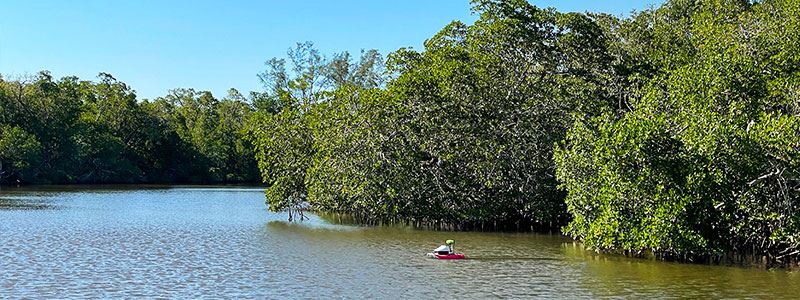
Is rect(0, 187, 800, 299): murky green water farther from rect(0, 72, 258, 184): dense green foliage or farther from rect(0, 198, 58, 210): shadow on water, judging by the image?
rect(0, 72, 258, 184): dense green foliage

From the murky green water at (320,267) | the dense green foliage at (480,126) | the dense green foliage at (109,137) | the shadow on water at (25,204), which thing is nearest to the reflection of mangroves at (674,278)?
the murky green water at (320,267)

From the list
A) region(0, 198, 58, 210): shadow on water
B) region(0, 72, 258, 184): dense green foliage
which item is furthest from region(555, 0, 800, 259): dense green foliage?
region(0, 72, 258, 184): dense green foliage

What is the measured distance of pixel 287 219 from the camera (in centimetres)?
3441

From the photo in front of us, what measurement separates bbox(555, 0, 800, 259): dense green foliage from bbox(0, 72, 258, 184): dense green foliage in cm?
5417

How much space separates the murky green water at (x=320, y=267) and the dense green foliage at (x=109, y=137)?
4069cm

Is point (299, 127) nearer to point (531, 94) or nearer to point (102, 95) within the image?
point (531, 94)

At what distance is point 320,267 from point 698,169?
351 inches

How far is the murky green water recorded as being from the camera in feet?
54.9

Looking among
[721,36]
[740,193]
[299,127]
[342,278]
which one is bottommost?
[342,278]

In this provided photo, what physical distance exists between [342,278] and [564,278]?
4.74 m

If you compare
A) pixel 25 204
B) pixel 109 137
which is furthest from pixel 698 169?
pixel 109 137

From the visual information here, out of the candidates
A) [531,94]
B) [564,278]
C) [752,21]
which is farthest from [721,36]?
[564,278]

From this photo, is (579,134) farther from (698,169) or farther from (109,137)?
(109,137)

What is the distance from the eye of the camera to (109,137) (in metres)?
75.4
